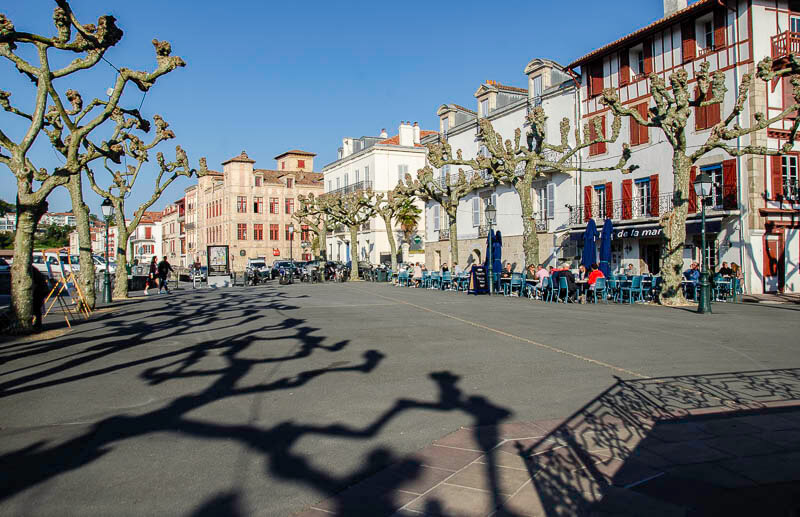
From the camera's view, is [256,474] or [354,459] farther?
[354,459]

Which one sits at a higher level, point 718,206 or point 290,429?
point 718,206

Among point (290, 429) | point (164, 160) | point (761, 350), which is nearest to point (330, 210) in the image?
point (164, 160)

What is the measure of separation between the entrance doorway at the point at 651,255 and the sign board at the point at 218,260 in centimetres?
2195

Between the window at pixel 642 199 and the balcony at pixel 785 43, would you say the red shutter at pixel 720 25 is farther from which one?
the window at pixel 642 199

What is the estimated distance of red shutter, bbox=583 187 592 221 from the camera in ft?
105

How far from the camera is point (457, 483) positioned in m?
4.32

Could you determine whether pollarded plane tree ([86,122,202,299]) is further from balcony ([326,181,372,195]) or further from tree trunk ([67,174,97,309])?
balcony ([326,181,372,195])

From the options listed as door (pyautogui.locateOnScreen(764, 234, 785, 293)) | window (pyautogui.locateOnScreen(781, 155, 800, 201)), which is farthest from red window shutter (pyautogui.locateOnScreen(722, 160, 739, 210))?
window (pyautogui.locateOnScreen(781, 155, 800, 201))

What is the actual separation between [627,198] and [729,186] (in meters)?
5.61

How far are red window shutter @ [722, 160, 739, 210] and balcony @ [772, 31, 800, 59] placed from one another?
4.19 m

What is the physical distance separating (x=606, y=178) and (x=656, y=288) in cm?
1106

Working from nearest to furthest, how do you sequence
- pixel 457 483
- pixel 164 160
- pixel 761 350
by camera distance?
pixel 457 483
pixel 761 350
pixel 164 160

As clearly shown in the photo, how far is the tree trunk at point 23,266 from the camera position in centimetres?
1248

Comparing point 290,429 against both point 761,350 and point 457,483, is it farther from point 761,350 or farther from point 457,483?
point 761,350
